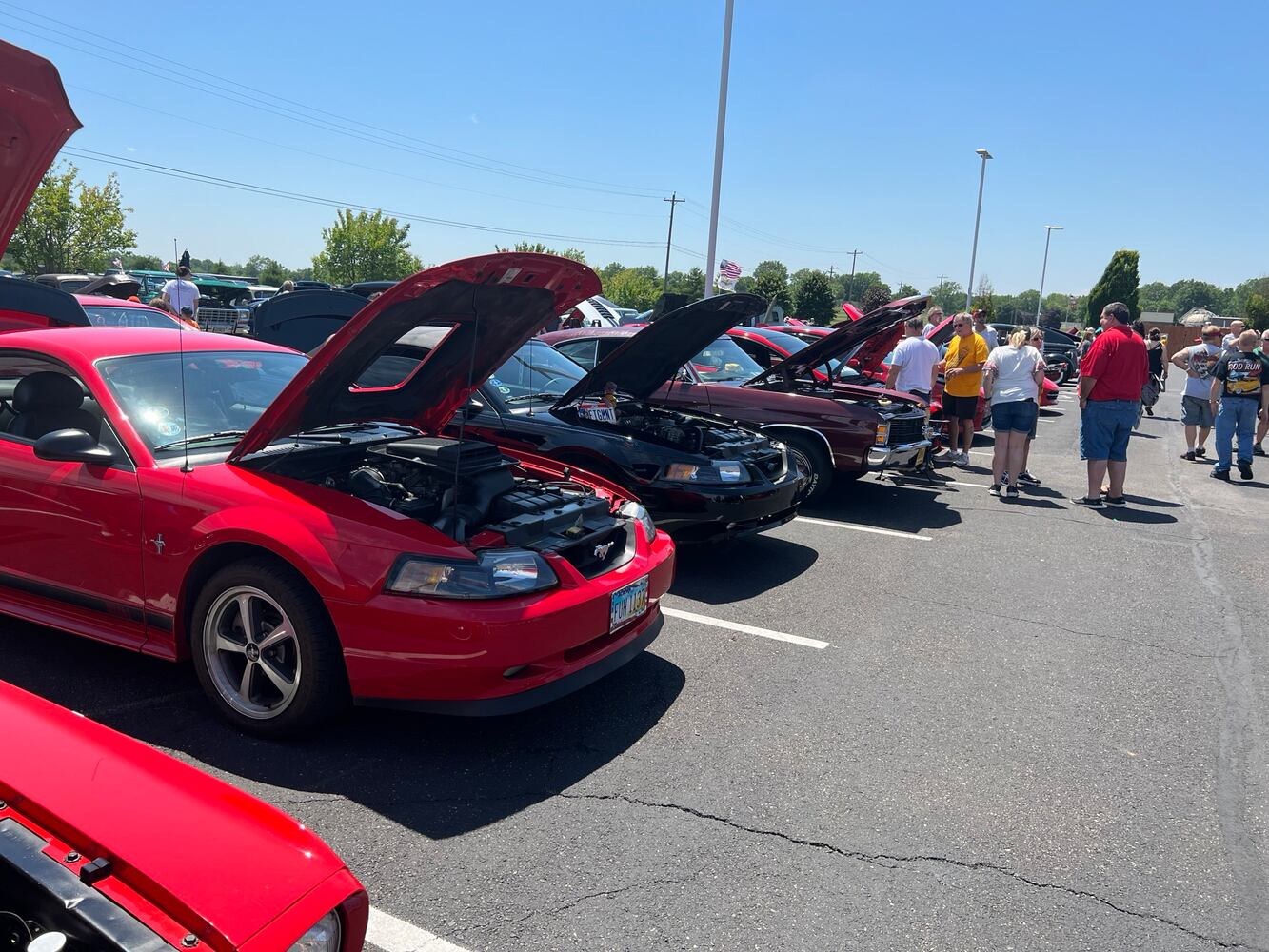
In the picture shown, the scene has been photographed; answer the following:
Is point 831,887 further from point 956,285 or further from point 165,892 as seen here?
point 956,285

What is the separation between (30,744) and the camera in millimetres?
1766

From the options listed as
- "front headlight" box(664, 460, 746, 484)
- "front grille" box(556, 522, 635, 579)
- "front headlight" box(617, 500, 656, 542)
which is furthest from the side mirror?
"front headlight" box(664, 460, 746, 484)

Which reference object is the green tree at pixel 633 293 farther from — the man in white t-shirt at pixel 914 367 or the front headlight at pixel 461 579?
the front headlight at pixel 461 579

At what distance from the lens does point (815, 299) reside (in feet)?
139

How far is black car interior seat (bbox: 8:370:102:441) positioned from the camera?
383cm

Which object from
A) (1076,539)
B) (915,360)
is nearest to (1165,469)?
(915,360)

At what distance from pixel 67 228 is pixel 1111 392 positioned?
3400 cm

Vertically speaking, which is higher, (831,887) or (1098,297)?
(1098,297)

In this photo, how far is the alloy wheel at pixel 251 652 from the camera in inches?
138

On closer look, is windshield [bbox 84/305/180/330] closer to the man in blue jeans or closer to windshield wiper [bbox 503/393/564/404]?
windshield wiper [bbox 503/393/564/404]

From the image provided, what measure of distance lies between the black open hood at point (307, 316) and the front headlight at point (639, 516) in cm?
587

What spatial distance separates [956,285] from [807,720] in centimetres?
14122

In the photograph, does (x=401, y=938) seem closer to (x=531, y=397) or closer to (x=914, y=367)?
(x=531, y=397)

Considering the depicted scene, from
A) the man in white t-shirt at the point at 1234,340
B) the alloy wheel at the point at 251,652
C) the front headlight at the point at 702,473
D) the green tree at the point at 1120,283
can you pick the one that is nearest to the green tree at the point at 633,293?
Answer: the green tree at the point at 1120,283
